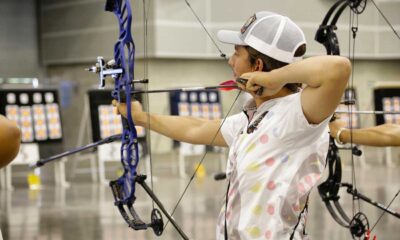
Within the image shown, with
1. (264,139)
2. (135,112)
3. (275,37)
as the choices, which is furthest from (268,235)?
(135,112)

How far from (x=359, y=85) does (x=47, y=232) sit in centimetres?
476

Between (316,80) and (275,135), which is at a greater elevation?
(316,80)

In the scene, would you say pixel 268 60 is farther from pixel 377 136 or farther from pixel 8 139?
pixel 377 136

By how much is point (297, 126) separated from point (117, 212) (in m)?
4.58

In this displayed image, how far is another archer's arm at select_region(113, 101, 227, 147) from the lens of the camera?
2627 mm

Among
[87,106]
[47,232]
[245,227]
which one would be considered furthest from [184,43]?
[245,227]

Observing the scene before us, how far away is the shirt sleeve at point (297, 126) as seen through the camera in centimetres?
221

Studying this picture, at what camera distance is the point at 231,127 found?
2543mm

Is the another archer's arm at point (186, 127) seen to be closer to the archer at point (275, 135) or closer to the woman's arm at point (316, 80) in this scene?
the archer at point (275, 135)

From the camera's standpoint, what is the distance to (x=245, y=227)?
225 centimetres

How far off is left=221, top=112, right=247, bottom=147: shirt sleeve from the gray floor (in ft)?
9.37

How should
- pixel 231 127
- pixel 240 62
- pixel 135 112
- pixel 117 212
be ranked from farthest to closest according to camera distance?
1. pixel 117 212
2. pixel 135 112
3. pixel 231 127
4. pixel 240 62

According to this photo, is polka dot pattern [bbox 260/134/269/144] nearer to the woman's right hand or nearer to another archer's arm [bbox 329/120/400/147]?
the woman's right hand

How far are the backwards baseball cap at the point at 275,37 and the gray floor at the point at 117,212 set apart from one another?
3141 millimetres
